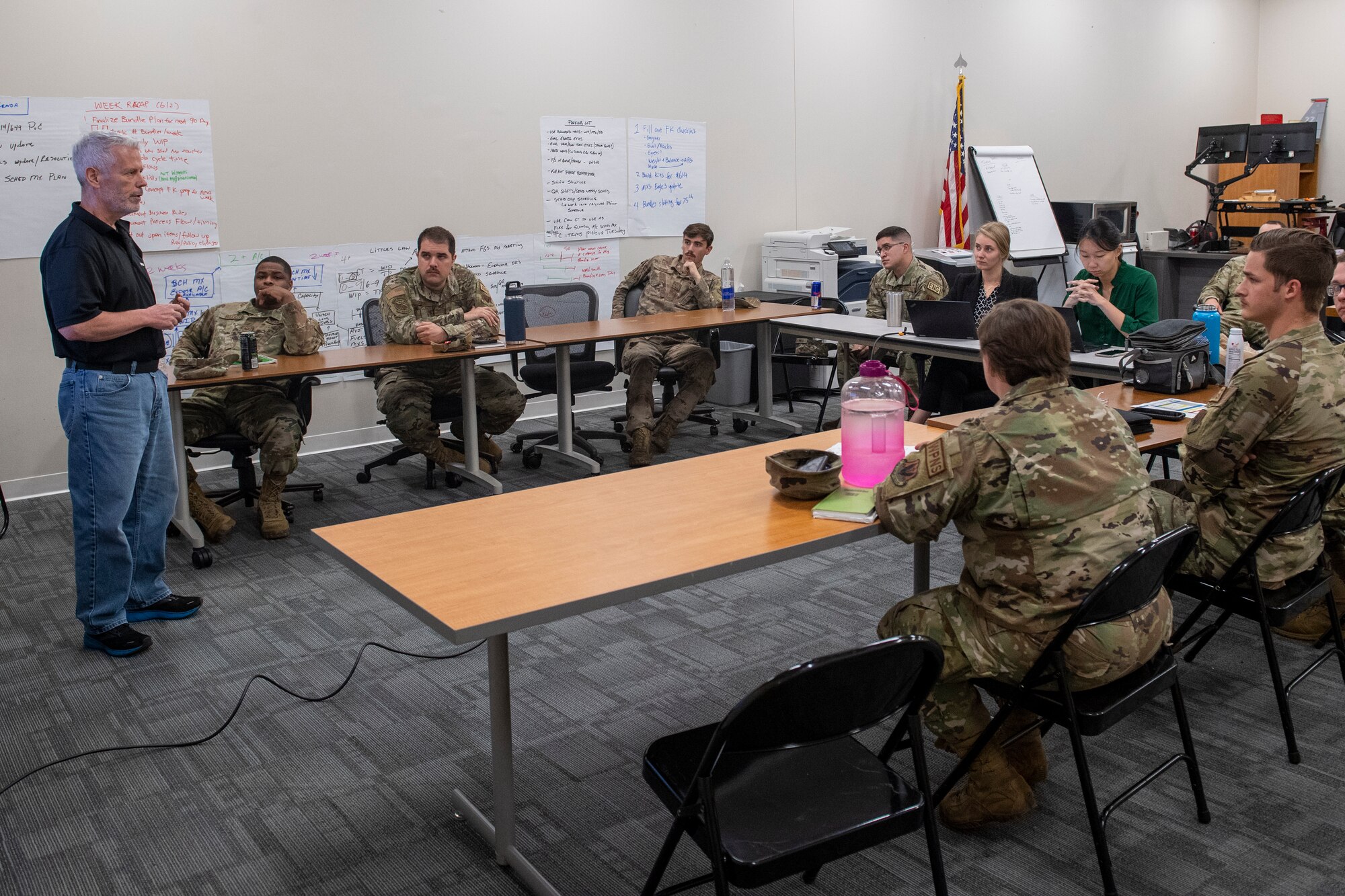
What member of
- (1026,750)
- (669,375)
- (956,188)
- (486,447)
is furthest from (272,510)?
(956,188)

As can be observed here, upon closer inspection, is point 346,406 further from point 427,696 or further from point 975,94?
point 975,94

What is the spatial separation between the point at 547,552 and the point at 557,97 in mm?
5027

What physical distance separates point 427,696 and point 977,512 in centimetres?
175

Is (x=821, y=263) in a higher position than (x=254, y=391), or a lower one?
higher

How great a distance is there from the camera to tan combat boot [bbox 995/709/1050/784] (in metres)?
2.60

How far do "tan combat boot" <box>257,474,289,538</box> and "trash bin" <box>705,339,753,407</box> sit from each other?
2858 mm

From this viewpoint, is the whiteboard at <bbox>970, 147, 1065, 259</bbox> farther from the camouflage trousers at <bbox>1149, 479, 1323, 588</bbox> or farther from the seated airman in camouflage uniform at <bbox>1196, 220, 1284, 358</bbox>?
the camouflage trousers at <bbox>1149, 479, 1323, 588</bbox>

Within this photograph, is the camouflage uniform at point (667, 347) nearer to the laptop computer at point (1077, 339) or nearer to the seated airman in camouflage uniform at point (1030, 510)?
the laptop computer at point (1077, 339)

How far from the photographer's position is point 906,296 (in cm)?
607

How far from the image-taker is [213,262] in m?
5.83

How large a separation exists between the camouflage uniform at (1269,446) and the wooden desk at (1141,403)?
0.23m

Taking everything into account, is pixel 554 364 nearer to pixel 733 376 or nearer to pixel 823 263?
pixel 733 376

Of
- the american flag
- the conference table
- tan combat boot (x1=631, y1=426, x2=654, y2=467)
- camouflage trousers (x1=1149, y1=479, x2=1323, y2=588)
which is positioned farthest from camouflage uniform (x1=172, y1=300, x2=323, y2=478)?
the american flag

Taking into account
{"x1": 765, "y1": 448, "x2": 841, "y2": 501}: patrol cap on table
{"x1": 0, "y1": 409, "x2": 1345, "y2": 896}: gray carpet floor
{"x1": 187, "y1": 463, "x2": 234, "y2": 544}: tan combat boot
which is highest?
{"x1": 765, "y1": 448, "x2": 841, "y2": 501}: patrol cap on table
